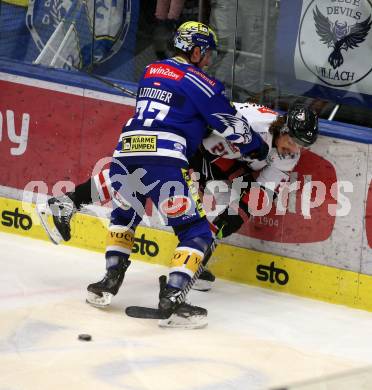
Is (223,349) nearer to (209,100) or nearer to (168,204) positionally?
(168,204)

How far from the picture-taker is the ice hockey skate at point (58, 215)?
19.1ft

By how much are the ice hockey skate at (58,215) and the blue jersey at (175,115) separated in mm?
567

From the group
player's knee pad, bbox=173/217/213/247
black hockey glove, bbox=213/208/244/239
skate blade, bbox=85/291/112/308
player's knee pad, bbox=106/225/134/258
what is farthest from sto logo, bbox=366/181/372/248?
skate blade, bbox=85/291/112/308

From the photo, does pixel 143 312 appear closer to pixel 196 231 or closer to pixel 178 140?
pixel 196 231

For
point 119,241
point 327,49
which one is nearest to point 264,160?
point 327,49

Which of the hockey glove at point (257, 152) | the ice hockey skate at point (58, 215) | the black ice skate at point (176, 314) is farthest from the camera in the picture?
the ice hockey skate at point (58, 215)

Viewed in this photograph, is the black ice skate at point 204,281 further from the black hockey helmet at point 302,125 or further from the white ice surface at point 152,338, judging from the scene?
the black hockey helmet at point 302,125

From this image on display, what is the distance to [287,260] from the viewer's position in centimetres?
592

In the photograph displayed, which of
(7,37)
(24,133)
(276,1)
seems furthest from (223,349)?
(7,37)

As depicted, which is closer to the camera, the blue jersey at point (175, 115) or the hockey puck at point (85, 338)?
the hockey puck at point (85, 338)

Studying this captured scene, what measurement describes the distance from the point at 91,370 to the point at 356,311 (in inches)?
66.3

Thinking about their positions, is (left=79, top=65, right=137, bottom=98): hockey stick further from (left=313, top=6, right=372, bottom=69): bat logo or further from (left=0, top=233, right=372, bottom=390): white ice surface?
(left=313, top=6, right=372, bottom=69): bat logo

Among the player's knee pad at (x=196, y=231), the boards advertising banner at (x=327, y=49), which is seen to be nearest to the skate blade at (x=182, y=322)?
the player's knee pad at (x=196, y=231)

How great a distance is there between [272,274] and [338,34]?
4.33 feet
